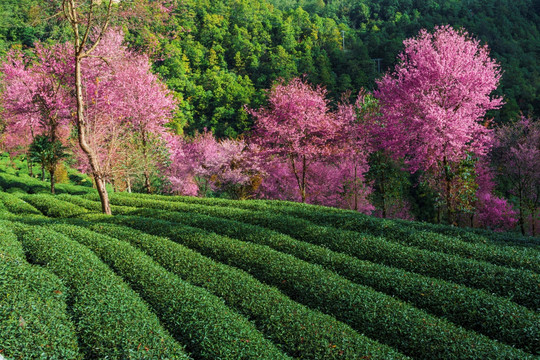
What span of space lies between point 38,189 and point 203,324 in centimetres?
2566

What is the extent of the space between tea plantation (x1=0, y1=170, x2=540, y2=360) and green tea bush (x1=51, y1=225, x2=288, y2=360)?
3 cm

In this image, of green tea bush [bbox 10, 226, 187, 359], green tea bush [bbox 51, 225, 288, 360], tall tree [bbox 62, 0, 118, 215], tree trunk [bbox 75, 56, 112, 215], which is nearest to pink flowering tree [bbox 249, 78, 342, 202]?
tree trunk [bbox 75, 56, 112, 215]

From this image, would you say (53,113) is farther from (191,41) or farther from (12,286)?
(191,41)

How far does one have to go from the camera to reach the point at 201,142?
158ft

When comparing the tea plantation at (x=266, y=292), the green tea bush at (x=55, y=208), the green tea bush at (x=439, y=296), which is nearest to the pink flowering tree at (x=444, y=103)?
the tea plantation at (x=266, y=292)

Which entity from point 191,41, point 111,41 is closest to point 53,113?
point 111,41

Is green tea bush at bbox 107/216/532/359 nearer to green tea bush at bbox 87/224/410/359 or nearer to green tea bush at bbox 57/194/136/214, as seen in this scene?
green tea bush at bbox 87/224/410/359

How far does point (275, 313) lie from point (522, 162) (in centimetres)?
3205

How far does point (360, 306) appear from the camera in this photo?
8805mm

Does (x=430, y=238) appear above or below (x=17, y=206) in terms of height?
below

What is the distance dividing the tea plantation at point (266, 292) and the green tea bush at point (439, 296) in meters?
0.03

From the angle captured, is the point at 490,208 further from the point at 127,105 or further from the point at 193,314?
the point at 193,314

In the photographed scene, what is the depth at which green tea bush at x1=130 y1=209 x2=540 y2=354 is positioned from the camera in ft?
26.1

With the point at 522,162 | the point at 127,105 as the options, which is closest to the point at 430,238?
the point at 127,105
